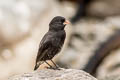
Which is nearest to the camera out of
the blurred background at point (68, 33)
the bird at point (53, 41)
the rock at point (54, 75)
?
the rock at point (54, 75)

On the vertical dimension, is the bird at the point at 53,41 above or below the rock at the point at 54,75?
above

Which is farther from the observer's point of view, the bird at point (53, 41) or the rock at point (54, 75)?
the bird at point (53, 41)

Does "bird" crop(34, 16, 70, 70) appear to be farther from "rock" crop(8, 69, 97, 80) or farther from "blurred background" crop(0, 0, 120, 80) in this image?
"blurred background" crop(0, 0, 120, 80)

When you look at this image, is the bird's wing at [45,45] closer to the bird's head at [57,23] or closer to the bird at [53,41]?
the bird at [53,41]

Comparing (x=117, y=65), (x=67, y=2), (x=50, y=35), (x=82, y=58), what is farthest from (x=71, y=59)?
(x=50, y=35)

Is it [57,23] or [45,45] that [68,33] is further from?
[45,45]

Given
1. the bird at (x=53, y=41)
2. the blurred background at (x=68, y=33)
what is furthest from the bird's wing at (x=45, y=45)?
the blurred background at (x=68, y=33)

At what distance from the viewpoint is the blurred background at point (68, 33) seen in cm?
2412

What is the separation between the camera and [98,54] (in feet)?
89.8

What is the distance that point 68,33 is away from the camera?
27.6 metres

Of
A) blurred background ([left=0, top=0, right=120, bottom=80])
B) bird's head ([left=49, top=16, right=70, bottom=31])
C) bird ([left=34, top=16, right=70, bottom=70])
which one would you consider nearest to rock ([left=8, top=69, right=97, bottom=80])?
bird ([left=34, top=16, right=70, bottom=70])

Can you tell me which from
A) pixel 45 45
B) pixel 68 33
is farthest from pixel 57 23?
pixel 68 33

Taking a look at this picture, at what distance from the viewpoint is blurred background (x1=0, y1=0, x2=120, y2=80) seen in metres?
24.1

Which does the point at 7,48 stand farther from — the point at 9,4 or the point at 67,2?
the point at 67,2
